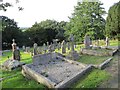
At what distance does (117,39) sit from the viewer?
33469 millimetres

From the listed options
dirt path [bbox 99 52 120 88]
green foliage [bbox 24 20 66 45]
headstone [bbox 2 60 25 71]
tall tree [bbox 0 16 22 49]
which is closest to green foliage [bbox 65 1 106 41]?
green foliage [bbox 24 20 66 45]

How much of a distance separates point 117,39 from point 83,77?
77.0 feet

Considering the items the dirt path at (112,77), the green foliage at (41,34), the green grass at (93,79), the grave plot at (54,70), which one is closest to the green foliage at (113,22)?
the green foliage at (41,34)

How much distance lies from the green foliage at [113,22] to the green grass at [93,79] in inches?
877

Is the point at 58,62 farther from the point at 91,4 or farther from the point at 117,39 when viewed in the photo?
the point at 91,4

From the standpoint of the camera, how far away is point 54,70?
44.2 ft

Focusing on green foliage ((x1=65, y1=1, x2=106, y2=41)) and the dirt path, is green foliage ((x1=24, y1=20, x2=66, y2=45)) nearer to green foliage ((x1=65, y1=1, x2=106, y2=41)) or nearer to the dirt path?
green foliage ((x1=65, y1=1, x2=106, y2=41))

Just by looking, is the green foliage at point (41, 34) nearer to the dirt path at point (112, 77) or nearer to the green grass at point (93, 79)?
the dirt path at point (112, 77)

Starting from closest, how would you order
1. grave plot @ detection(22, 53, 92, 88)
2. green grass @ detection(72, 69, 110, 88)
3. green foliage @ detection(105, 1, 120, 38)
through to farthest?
green grass @ detection(72, 69, 110, 88), grave plot @ detection(22, 53, 92, 88), green foliage @ detection(105, 1, 120, 38)

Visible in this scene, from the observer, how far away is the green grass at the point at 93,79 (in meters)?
10.2

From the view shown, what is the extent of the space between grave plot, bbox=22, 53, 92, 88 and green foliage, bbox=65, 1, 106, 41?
2014cm

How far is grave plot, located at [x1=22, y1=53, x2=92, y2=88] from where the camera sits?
1062 centimetres

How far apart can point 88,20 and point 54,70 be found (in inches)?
956

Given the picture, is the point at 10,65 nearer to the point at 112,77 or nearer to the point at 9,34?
the point at 112,77
